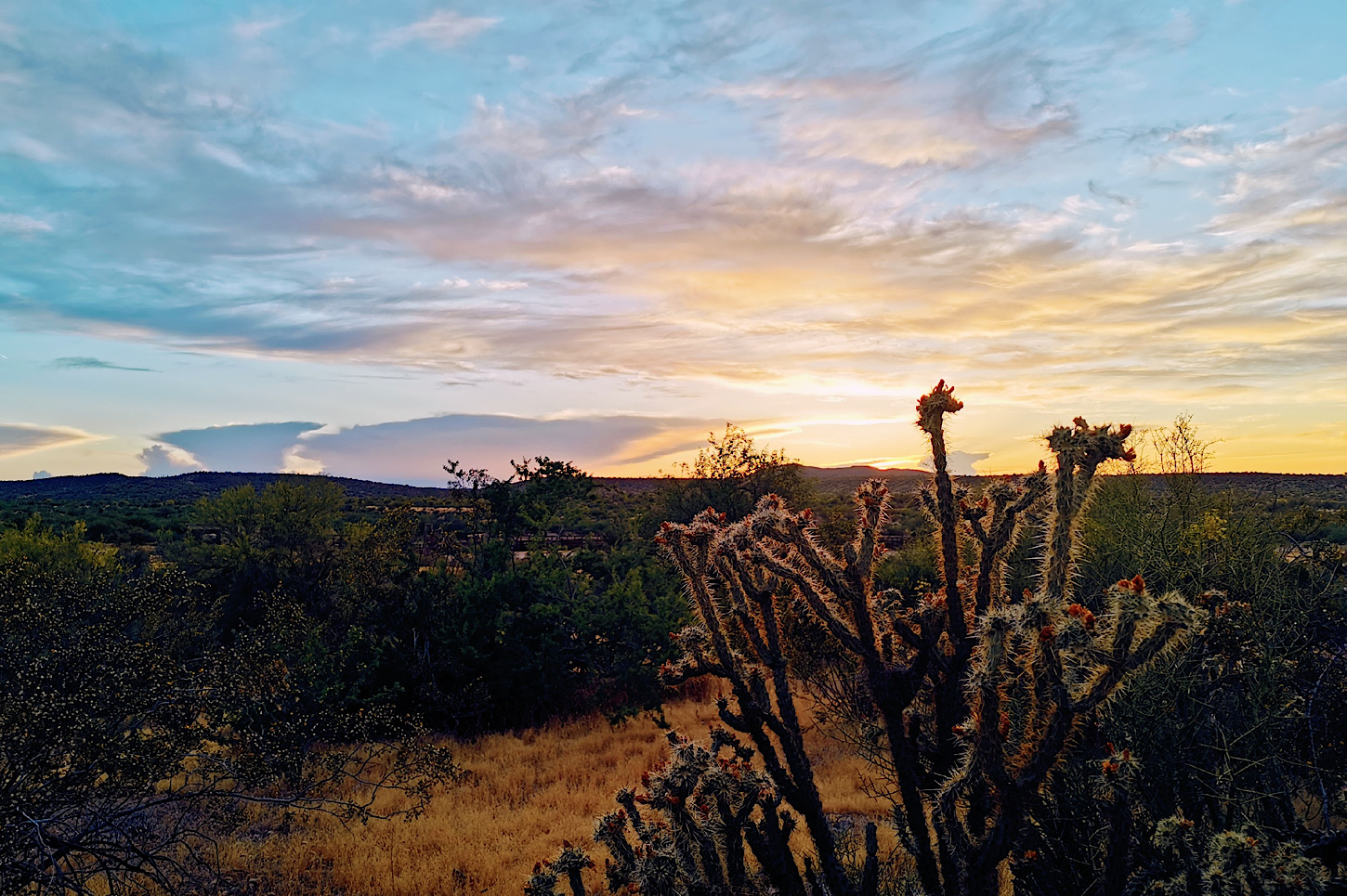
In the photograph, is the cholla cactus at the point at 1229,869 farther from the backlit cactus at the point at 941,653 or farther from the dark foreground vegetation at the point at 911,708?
the backlit cactus at the point at 941,653

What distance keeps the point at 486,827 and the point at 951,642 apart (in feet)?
21.3

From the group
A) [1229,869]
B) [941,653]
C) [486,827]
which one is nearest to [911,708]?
[941,653]

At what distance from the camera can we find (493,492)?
18812 millimetres

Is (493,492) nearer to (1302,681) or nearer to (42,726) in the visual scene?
(42,726)

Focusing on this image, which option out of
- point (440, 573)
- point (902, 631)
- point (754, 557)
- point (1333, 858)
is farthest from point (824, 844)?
point (440, 573)

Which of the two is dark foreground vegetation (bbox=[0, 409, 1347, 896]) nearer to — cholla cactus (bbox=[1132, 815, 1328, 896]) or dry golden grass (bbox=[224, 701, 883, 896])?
cholla cactus (bbox=[1132, 815, 1328, 896])

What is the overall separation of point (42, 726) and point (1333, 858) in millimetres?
8108

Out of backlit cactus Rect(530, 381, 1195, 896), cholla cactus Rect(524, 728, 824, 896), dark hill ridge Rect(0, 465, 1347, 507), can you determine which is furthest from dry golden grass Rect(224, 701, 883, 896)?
dark hill ridge Rect(0, 465, 1347, 507)

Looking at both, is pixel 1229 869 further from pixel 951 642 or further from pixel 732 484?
pixel 732 484

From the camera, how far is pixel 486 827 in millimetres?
8633

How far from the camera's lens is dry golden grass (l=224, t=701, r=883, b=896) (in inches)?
294

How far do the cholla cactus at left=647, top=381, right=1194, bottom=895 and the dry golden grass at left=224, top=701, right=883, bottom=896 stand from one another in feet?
14.4

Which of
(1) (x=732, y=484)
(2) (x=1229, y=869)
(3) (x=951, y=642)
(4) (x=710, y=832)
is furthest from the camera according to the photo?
(1) (x=732, y=484)

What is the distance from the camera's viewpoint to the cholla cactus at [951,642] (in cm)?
315
